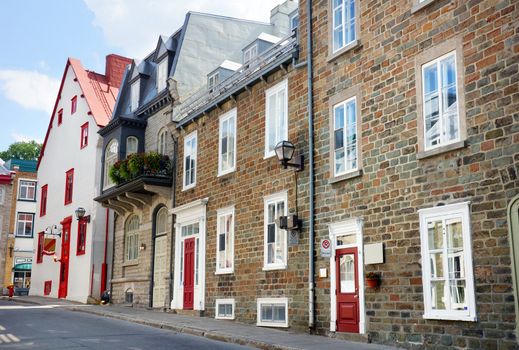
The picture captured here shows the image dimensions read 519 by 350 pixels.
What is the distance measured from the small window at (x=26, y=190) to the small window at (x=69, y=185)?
18143 mm

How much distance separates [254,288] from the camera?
16328 millimetres

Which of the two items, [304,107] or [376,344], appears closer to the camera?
[376,344]

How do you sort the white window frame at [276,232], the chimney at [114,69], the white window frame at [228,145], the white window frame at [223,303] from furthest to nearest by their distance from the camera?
the chimney at [114,69] < the white window frame at [228,145] < the white window frame at [223,303] < the white window frame at [276,232]

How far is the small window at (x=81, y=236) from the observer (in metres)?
27.7

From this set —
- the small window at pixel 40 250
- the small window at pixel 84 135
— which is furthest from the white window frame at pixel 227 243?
the small window at pixel 40 250

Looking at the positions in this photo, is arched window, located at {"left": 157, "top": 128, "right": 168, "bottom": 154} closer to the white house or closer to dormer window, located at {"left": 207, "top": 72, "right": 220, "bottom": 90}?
dormer window, located at {"left": 207, "top": 72, "right": 220, "bottom": 90}

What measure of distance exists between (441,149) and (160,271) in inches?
530

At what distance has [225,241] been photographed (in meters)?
18.0

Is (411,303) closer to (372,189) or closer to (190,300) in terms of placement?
(372,189)

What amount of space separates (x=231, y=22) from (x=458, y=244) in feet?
57.0

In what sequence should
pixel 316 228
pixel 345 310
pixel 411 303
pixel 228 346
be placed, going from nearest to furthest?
pixel 411 303
pixel 228 346
pixel 345 310
pixel 316 228

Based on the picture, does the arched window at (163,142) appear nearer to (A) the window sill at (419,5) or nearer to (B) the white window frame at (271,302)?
(B) the white window frame at (271,302)

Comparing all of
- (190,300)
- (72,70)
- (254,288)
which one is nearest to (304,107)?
(254,288)

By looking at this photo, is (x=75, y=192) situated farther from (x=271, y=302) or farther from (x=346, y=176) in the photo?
(x=346, y=176)
